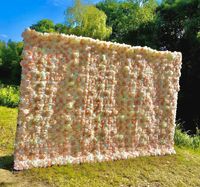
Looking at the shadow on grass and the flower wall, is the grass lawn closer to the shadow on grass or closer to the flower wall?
the shadow on grass

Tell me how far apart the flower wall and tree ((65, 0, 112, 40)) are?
2442 centimetres

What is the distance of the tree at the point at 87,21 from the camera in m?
34.3

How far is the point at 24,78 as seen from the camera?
7.76 m

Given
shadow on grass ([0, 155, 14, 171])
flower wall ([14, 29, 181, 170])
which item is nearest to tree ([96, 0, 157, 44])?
flower wall ([14, 29, 181, 170])

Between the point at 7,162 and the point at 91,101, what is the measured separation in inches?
90.4

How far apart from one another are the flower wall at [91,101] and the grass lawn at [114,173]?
23 centimetres

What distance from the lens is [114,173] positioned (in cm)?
843

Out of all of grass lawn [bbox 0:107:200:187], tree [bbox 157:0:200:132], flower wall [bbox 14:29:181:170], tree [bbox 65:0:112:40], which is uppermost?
tree [bbox 65:0:112:40]

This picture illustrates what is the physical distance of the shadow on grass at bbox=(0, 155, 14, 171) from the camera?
800cm

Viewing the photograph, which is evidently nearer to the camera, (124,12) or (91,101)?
(91,101)

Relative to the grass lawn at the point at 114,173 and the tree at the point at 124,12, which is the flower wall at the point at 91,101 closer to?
the grass lawn at the point at 114,173

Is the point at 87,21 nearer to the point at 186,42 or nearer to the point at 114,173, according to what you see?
the point at 186,42

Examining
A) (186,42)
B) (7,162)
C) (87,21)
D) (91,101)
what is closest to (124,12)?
(87,21)

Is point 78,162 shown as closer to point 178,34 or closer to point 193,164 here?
point 193,164
